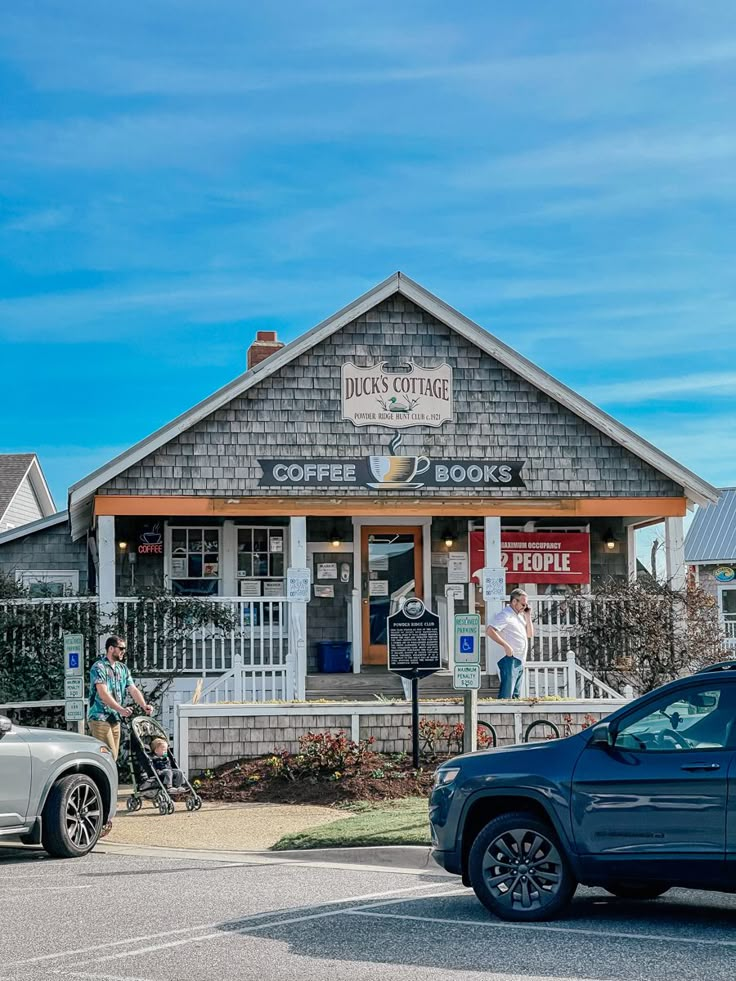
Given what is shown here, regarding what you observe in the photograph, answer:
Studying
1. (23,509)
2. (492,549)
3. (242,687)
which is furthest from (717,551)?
(242,687)

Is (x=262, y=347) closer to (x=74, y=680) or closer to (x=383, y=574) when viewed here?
(x=383, y=574)

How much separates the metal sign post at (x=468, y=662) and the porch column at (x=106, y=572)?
6.35 meters

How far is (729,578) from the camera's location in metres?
37.5

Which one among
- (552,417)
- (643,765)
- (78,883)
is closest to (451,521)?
(552,417)

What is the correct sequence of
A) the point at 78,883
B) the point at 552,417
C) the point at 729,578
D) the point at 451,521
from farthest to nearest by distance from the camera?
1. the point at 729,578
2. the point at 451,521
3. the point at 552,417
4. the point at 78,883

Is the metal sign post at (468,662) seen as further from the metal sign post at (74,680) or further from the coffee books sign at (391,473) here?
the coffee books sign at (391,473)

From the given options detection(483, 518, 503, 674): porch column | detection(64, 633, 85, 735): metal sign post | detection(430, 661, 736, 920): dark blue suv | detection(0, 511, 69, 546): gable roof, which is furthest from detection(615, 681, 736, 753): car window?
detection(0, 511, 69, 546): gable roof

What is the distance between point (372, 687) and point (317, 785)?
4371 millimetres

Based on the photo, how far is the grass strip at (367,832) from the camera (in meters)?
11.3

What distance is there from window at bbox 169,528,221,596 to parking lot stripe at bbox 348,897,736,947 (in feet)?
40.7

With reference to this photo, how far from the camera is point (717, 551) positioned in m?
37.8

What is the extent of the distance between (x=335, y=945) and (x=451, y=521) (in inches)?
548

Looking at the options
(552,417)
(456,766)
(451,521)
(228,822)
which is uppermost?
(552,417)

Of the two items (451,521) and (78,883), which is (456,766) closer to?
(78,883)
